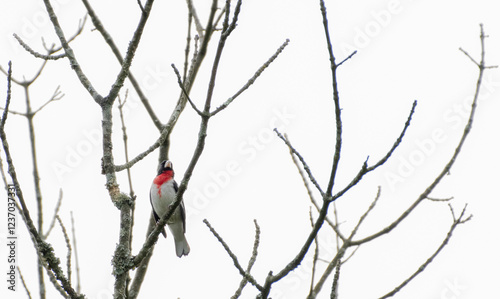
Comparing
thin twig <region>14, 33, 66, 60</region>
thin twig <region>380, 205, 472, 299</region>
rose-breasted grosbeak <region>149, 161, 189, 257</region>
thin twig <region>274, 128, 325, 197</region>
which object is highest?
rose-breasted grosbeak <region>149, 161, 189, 257</region>

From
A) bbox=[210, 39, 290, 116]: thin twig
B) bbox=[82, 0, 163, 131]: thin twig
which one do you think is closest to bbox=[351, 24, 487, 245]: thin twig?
bbox=[210, 39, 290, 116]: thin twig

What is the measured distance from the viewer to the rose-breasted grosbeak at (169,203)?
7.55 meters

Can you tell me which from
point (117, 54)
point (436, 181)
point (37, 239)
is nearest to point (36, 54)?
point (117, 54)

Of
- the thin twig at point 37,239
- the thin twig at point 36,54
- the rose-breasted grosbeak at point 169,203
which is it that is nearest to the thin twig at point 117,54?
the thin twig at point 36,54

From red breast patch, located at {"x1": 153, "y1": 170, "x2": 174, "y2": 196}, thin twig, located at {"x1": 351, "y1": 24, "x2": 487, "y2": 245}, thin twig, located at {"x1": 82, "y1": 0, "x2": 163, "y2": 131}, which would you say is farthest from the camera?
red breast patch, located at {"x1": 153, "y1": 170, "x2": 174, "y2": 196}

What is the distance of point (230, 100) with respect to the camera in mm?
2703

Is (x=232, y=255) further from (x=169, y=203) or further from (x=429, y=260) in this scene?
(x=169, y=203)

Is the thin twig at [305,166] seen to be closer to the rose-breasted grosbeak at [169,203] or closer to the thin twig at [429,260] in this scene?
the thin twig at [429,260]

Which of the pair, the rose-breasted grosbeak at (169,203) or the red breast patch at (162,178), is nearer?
the rose-breasted grosbeak at (169,203)

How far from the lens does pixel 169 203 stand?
7.49m

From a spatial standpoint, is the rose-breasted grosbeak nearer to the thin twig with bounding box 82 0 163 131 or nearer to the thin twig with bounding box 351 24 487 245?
the thin twig with bounding box 82 0 163 131

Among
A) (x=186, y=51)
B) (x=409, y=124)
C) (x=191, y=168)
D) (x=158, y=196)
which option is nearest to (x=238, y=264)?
(x=191, y=168)

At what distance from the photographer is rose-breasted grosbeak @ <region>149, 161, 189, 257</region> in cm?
755

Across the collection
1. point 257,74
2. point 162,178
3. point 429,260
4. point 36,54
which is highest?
point 162,178
